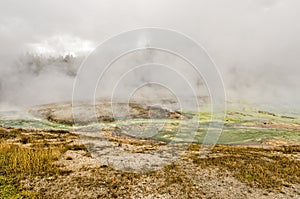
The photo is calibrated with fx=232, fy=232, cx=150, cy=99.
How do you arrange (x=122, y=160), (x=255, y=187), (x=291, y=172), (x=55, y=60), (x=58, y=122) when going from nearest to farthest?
(x=255, y=187)
(x=291, y=172)
(x=122, y=160)
(x=58, y=122)
(x=55, y=60)

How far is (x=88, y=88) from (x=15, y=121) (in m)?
80.2

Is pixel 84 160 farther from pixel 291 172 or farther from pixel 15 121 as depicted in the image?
pixel 15 121

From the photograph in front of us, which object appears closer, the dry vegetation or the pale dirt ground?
the pale dirt ground

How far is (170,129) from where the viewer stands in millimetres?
62094

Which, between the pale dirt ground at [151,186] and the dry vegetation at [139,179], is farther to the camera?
the dry vegetation at [139,179]

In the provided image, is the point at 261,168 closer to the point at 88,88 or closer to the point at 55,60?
the point at 88,88

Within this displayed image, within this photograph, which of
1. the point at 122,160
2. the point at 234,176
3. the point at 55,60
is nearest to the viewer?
the point at 234,176

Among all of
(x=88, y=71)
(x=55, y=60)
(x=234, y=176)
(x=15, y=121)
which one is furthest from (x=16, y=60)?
(x=234, y=176)

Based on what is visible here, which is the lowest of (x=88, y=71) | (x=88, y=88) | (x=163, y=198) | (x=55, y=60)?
(x=163, y=198)

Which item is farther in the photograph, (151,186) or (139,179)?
(139,179)

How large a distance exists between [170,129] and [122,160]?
36.3 meters

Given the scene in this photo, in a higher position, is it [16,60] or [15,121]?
[16,60]

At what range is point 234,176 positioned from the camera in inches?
884

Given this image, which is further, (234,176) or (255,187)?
(234,176)
